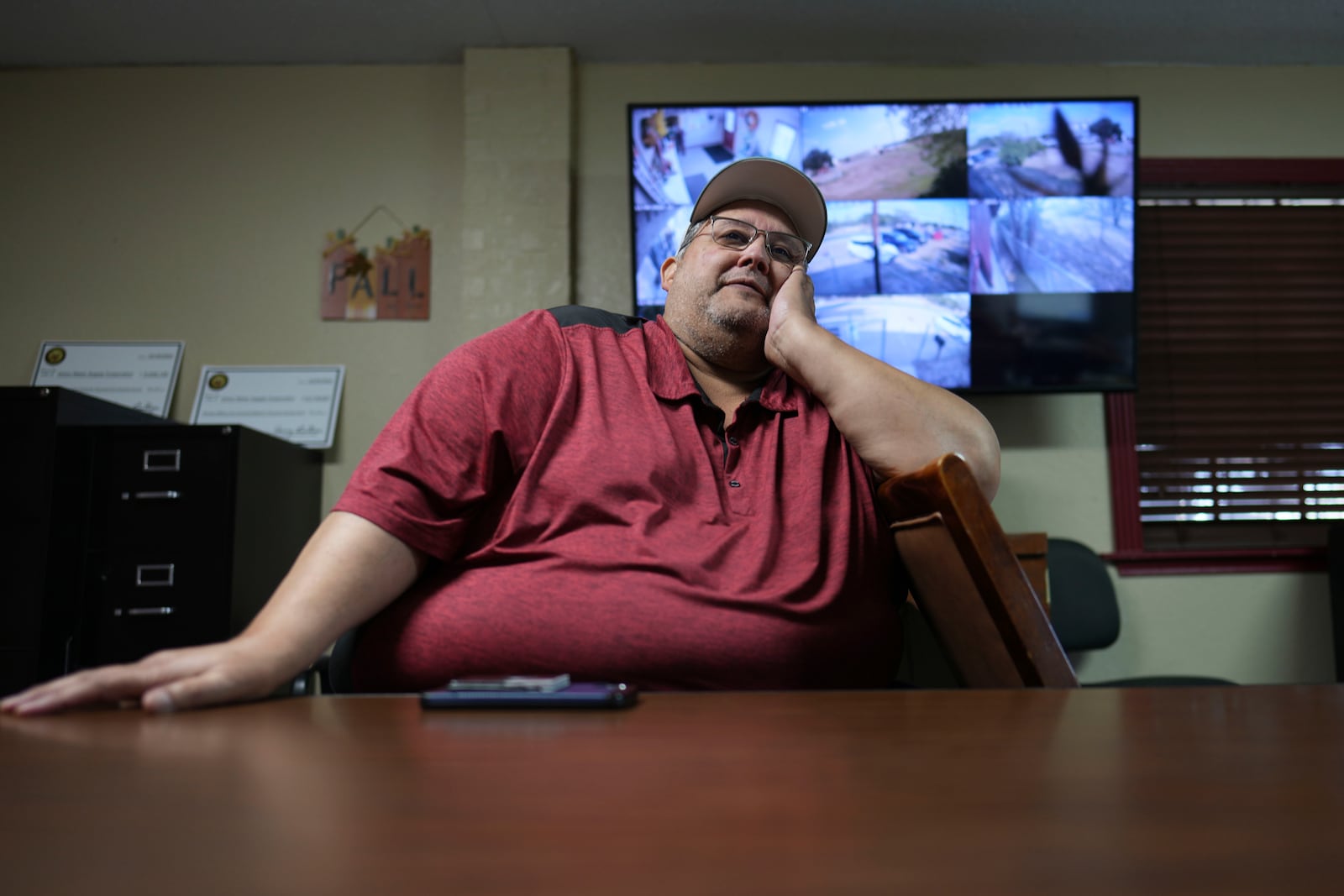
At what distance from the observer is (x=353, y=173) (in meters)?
3.50

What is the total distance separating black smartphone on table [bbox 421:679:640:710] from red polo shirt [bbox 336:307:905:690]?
39 centimetres

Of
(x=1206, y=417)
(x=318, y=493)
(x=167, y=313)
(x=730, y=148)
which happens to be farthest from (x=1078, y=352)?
(x=167, y=313)

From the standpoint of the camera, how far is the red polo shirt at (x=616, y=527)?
1050 millimetres

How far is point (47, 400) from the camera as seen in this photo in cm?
244

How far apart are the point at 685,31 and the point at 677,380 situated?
7.73ft

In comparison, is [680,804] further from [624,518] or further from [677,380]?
[677,380]

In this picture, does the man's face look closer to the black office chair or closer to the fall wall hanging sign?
the black office chair

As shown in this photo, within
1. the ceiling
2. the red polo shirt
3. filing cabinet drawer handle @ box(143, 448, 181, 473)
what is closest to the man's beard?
the red polo shirt

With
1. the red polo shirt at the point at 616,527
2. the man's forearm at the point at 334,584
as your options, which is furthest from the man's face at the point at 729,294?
the man's forearm at the point at 334,584

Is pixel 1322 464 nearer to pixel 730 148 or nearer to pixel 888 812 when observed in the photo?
pixel 730 148

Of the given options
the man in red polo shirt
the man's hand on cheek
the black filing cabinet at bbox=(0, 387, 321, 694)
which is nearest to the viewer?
the man in red polo shirt

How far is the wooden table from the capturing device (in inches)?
11.8

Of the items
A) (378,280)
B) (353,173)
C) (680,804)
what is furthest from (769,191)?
(353,173)

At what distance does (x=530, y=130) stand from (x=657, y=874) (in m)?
3.37
